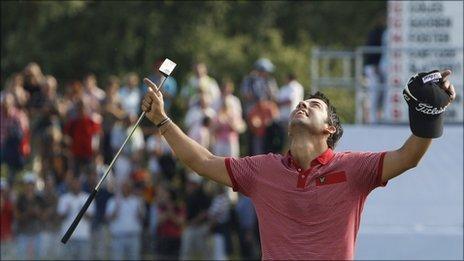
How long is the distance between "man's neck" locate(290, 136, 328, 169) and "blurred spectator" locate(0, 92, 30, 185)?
37.2 ft

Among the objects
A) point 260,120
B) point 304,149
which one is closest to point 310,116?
point 304,149

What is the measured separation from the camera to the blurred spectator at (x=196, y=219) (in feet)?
54.6

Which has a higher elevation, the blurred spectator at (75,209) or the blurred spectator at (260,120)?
the blurred spectator at (260,120)

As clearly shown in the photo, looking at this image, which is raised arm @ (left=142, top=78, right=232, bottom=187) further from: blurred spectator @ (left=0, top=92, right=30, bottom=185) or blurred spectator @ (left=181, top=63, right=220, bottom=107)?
blurred spectator @ (left=0, top=92, right=30, bottom=185)

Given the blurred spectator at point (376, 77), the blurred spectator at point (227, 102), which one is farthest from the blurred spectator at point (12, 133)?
the blurred spectator at point (376, 77)

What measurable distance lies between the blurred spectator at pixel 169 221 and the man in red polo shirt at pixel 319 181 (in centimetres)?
954

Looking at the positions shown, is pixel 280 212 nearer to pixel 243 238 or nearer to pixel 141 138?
pixel 243 238

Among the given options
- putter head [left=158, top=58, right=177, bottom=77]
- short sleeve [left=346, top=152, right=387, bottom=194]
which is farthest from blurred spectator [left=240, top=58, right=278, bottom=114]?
short sleeve [left=346, top=152, right=387, bottom=194]

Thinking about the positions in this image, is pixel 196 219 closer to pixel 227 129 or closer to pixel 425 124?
pixel 227 129

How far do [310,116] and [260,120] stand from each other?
34.7 feet

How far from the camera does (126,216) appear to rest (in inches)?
672

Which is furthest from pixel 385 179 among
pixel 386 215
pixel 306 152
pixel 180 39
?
pixel 180 39

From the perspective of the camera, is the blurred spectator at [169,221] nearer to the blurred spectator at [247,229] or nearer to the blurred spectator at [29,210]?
the blurred spectator at [247,229]

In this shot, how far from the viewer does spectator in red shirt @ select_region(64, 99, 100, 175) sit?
17938 millimetres
